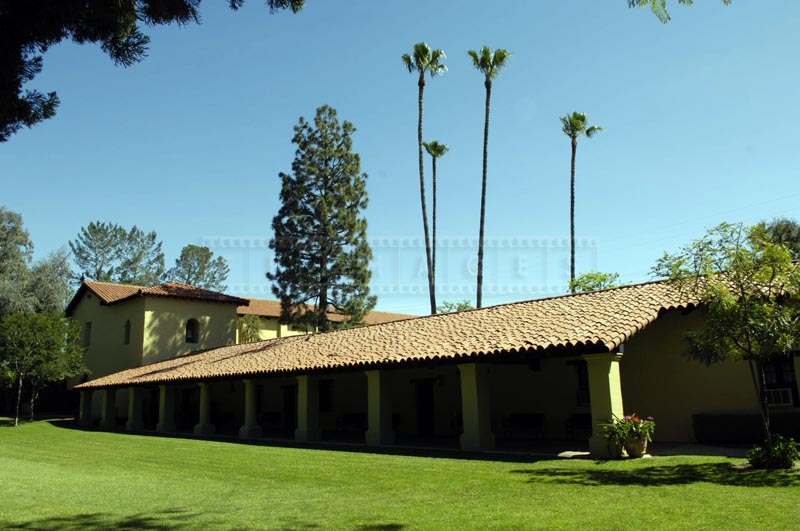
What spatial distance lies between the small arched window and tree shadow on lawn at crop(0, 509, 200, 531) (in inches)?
1296

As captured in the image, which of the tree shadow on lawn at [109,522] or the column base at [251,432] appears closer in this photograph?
the tree shadow on lawn at [109,522]

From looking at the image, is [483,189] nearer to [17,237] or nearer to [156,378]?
[156,378]

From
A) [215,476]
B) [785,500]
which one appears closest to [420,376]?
[215,476]

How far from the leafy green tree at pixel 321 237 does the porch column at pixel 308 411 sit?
19.3 meters

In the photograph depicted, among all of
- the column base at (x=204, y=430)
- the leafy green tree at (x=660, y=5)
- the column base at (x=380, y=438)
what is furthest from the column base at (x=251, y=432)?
the leafy green tree at (x=660, y=5)

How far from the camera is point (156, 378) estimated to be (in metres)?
29.1

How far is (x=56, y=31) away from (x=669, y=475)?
11.4m

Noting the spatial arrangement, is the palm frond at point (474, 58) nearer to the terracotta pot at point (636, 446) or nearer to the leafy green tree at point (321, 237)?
the leafy green tree at point (321, 237)

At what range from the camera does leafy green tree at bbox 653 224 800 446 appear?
11.4 m

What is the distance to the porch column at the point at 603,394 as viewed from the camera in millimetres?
14008

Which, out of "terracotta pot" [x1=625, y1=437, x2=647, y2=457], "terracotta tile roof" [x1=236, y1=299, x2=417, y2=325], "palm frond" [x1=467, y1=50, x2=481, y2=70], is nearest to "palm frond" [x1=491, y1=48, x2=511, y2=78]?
"palm frond" [x1=467, y1=50, x2=481, y2=70]

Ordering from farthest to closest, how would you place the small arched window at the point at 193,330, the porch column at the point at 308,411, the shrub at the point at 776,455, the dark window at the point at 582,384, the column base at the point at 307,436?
1. the small arched window at the point at 193,330
2. the porch column at the point at 308,411
3. the column base at the point at 307,436
4. the dark window at the point at 582,384
5. the shrub at the point at 776,455

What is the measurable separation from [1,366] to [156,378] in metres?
11.8

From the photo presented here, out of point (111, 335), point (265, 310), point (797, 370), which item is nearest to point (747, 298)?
point (797, 370)
